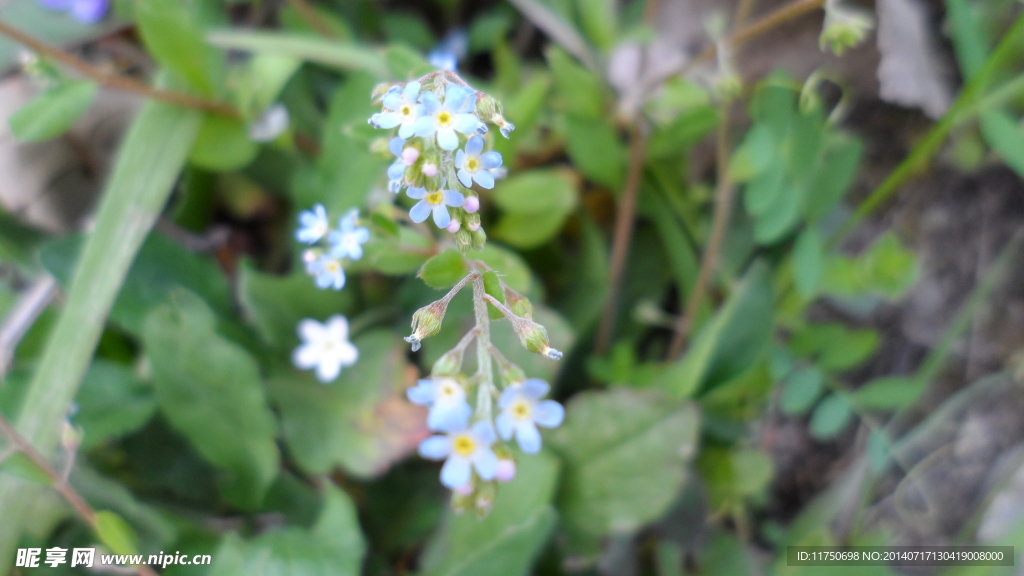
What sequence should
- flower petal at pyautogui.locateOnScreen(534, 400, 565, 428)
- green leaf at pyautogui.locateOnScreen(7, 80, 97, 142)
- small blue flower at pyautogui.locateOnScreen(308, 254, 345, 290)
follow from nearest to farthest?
flower petal at pyautogui.locateOnScreen(534, 400, 565, 428) → small blue flower at pyautogui.locateOnScreen(308, 254, 345, 290) → green leaf at pyautogui.locateOnScreen(7, 80, 97, 142)

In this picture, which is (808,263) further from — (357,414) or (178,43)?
(178,43)

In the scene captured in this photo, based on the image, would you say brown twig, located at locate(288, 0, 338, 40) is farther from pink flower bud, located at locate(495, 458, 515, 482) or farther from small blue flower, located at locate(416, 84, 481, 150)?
pink flower bud, located at locate(495, 458, 515, 482)

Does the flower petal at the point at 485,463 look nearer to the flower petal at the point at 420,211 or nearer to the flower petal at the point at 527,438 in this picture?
the flower petal at the point at 527,438

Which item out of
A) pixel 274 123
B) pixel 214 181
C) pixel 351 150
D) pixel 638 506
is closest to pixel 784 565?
pixel 638 506

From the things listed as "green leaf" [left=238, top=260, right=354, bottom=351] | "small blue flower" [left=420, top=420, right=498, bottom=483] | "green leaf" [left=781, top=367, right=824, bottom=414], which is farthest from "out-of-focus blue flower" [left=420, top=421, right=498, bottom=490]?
"green leaf" [left=781, top=367, right=824, bottom=414]

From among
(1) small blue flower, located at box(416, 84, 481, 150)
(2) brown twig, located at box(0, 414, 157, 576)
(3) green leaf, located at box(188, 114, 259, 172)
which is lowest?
(2) brown twig, located at box(0, 414, 157, 576)

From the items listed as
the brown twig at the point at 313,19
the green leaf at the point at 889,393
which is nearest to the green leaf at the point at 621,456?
the green leaf at the point at 889,393
